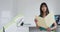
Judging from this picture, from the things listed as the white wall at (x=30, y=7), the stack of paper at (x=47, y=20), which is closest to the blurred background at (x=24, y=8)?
the white wall at (x=30, y=7)

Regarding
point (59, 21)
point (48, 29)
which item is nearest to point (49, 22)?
point (48, 29)

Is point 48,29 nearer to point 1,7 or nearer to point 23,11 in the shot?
point 23,11

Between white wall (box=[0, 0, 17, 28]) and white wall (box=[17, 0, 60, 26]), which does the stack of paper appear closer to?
white wall (box=[17, 0, 60, 26])

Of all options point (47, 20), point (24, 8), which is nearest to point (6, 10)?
point (24, 8)

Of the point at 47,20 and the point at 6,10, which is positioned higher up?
the point at 6,10

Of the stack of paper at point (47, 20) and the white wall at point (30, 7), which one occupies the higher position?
the white wall at point (30, 7)

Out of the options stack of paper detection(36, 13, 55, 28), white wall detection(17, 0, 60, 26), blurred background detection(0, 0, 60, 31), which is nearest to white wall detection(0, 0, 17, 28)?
blurred background detection(0, 0, 60, 31)

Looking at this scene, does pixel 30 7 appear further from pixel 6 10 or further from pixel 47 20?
pixel 47 20

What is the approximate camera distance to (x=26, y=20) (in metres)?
2.49

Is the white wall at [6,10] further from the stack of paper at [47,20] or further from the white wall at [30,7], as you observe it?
the stack of paper at [47,20]

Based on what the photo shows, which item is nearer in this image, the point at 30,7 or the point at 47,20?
the point at 47,20

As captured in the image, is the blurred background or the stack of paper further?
the blurred background

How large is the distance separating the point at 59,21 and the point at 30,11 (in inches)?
23.6

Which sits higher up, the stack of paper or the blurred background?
the blurred background
